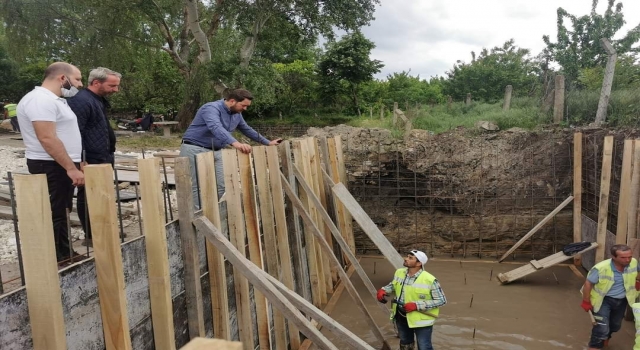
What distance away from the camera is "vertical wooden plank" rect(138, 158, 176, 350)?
2.71 m

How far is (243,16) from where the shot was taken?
1630cm

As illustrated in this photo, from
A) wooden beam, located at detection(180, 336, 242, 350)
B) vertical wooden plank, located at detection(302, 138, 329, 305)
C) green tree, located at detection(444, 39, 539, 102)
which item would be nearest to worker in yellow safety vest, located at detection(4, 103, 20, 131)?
vertical wooden plank, located at detection(302, 138, 329, 305)

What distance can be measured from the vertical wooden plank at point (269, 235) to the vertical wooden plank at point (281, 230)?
134mm

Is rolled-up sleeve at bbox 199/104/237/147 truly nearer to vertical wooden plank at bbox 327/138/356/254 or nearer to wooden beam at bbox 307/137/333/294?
wooden beam at bbox 307/137/333/294

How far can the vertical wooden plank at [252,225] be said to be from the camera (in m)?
4.07

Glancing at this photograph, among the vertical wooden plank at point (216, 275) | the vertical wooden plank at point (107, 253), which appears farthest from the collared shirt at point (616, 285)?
the vertical wooden plank at point (107, 253)

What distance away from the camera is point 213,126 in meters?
4.36

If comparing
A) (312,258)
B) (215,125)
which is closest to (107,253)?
(215,125)

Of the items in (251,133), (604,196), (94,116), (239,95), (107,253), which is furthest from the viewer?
(604,196)

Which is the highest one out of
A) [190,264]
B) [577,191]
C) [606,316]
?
[190,264]

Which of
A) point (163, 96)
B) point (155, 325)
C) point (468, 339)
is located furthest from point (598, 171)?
point (163, 96)

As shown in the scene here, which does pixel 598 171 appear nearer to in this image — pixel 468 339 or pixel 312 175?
pixel 468 339

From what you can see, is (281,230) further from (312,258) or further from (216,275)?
(216,275)

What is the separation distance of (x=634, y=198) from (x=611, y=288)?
1.47 metres
